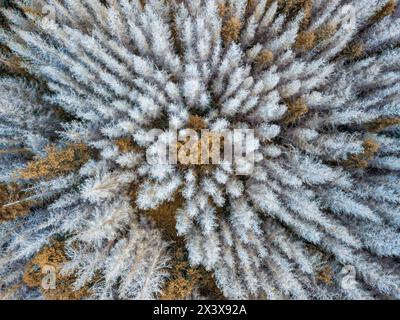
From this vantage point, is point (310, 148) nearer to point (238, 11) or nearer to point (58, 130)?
point (238, 11)

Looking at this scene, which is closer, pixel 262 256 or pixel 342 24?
pixel 262 256

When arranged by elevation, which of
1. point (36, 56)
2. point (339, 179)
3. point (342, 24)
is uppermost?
point (342, 24)

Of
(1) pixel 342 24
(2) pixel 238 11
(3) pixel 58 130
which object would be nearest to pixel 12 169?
(3) pixel 58 130

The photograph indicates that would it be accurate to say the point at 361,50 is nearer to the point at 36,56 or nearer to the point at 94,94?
the point at 94,94

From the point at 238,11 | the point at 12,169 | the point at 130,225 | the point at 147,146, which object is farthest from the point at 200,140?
the point at 12,169

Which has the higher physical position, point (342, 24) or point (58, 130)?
point (342, 24)

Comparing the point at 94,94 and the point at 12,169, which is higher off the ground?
the point at 94,94
